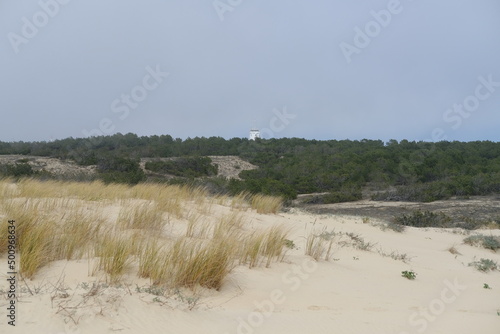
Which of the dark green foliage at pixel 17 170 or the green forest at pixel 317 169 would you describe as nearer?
the dark green foliage at pixel 17 170

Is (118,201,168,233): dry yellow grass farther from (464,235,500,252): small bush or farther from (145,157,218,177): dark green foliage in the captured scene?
(145,157,218,177): dark green foliage

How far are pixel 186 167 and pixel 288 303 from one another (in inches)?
1070

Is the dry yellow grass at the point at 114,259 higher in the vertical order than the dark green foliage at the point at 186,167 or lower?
lower

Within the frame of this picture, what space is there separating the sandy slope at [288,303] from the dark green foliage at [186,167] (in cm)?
2353

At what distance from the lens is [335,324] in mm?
3615

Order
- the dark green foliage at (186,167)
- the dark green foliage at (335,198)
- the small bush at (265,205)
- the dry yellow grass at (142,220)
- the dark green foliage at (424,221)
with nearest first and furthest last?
the dry yellow grass at (142,220) → the small bush at (265,205) → the dark green foliage at (424,221) → the dark green foliage at (335,198) → the dark green foliage at (186,167)

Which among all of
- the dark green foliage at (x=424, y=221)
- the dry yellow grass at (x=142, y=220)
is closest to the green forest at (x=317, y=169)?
the dark green foliage at (x=424, y=221)

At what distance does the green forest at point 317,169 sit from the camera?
2203cm

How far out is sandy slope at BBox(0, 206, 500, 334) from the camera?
293 centimetres

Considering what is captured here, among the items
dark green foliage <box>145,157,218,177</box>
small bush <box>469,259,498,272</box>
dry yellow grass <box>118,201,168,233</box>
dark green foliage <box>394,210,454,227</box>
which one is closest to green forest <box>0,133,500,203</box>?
dark green foliage <box>145,157,218,177</box>

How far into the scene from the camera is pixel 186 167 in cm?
3075

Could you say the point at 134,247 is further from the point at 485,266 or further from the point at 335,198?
the point at 335,198

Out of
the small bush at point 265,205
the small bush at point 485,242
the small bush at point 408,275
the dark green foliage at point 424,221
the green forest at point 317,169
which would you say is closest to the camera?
the small bush at point 408,275

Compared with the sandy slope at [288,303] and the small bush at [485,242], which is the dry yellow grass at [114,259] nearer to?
the sandy slope at [288,303]
